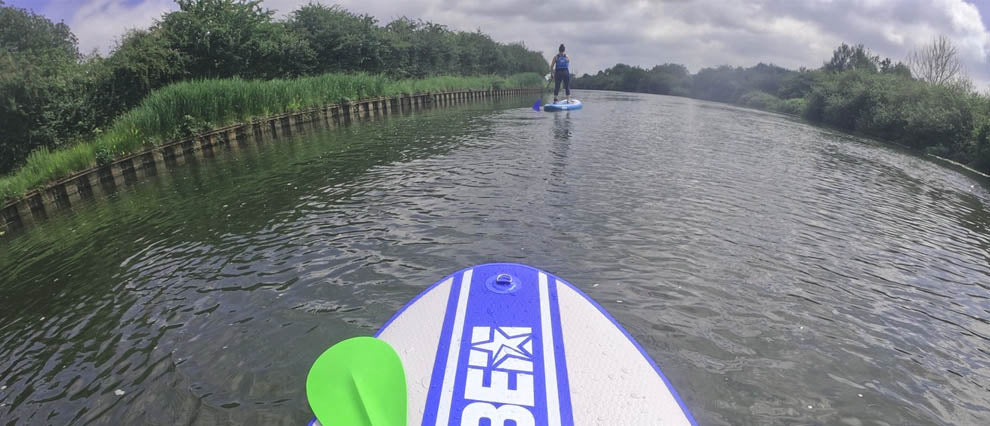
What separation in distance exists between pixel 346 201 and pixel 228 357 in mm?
5407

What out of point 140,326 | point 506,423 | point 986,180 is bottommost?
point 986,180

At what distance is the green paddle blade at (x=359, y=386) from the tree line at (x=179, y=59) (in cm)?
1561

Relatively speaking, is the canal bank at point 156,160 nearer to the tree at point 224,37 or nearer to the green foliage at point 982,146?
the tree at point 224,37

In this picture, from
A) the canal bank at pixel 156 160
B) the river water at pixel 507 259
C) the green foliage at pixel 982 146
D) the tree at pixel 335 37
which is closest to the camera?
the river water at pixel 507 259

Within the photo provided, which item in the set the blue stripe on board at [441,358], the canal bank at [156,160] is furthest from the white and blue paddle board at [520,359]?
the canal bank at [156,160]

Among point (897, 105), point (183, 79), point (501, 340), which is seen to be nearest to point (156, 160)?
point (183, 79)

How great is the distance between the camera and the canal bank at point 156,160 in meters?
9.60

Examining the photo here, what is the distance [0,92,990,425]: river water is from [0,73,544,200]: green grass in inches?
67.1

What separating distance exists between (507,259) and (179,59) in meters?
21.8

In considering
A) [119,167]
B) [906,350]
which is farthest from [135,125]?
[906,350]

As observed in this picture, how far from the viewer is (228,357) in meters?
4.55

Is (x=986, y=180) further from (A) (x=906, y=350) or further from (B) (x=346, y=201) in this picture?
(B) (x=346, y=201)

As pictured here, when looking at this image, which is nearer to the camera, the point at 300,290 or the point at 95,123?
the point at 300,290

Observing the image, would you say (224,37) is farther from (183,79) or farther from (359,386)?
(359,386)
